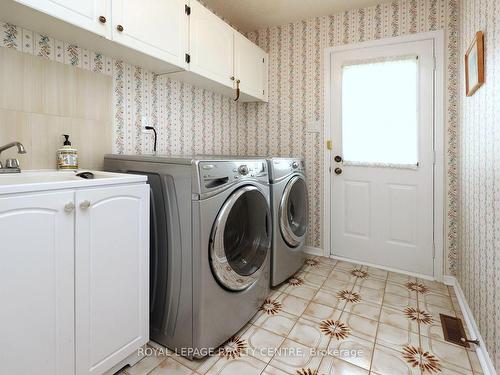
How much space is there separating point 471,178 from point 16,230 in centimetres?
229

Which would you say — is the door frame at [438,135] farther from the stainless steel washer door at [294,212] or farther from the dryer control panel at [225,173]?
the dryer control panel at [225,173]

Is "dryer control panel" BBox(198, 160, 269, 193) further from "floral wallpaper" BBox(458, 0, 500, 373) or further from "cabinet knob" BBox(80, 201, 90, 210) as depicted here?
"floral wallpaper" BBox(458, 0, 500, 373)

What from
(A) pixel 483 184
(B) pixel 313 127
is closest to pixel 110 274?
(A) pixel 483 184

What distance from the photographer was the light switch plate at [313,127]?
110 inches

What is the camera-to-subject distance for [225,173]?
1449 millimetres

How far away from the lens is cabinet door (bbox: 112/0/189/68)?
1.47 metres

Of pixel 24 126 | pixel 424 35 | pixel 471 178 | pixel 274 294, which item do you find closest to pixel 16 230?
pixel 24 126

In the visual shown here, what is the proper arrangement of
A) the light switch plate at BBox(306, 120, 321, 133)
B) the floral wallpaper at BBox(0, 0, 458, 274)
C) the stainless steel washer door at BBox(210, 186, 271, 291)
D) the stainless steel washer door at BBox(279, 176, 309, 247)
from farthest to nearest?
the light switch plate at BBox(306, 120, 321, 133) < the stainless steel washer door at BBox(279, 176, 309, 247) < the floral wallpaper at BBox(0, 0, 458, 274) < the stainless steel washer door at BBox(210, 186, 271, 291)

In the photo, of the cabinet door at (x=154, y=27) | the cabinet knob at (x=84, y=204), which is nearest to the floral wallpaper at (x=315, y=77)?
the cabinet door at (x=154, y=27)

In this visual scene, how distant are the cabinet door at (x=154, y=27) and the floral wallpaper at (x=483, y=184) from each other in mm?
1655

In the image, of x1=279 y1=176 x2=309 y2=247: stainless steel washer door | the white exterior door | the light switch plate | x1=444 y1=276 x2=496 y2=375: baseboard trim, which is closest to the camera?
x1=444 y1=276 x2=496 y2=375: baseboard trim

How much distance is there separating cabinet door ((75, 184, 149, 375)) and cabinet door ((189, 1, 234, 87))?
3.66 ft

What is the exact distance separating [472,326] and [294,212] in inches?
53.1

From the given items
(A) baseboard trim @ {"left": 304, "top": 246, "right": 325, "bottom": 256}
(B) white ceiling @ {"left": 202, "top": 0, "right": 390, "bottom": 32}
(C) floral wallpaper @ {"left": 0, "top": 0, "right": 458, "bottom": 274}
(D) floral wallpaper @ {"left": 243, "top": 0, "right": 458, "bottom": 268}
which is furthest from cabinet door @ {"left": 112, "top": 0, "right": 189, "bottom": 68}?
(A) baseboard trim @ {"left": 304, "top": 246, "right": 325, "bottom": 256}
